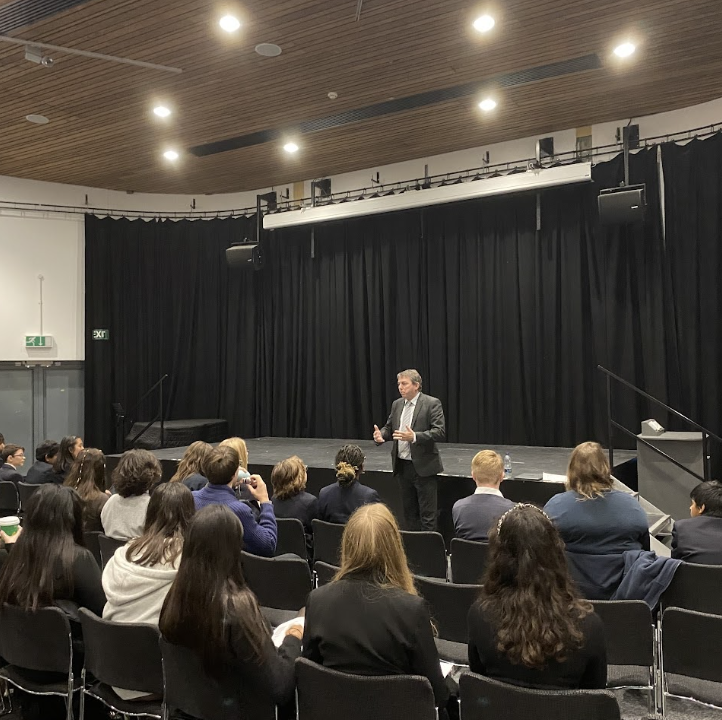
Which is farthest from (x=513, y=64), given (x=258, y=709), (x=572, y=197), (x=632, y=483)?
(x=258, y=709)

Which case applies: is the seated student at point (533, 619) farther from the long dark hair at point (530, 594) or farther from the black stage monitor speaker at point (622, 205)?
the black stage monitor speaker at point (622, 205)

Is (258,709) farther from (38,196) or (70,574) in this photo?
(38,196)

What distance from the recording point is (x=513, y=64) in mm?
6680

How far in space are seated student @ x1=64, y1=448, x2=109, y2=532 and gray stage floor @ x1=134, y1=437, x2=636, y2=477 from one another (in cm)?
317

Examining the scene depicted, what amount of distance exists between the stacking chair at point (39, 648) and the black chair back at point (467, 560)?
5.74 feet

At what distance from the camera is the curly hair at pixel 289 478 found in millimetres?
4180

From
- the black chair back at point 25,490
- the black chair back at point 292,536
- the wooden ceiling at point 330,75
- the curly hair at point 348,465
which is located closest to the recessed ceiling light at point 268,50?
the wooden ceiling at point 330,75

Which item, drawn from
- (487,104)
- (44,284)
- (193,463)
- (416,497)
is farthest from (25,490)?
(44,284)

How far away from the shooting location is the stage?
5926 mm

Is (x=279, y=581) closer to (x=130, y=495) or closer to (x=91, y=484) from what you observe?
(x=130, y=495)

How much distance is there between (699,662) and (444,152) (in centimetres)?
834

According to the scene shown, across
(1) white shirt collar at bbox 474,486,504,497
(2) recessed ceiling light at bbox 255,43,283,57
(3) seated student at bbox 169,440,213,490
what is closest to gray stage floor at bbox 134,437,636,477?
(3) seated student at bbox 169,440,213,490

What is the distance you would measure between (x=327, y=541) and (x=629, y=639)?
71.2 inches

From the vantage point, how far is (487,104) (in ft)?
25.3
